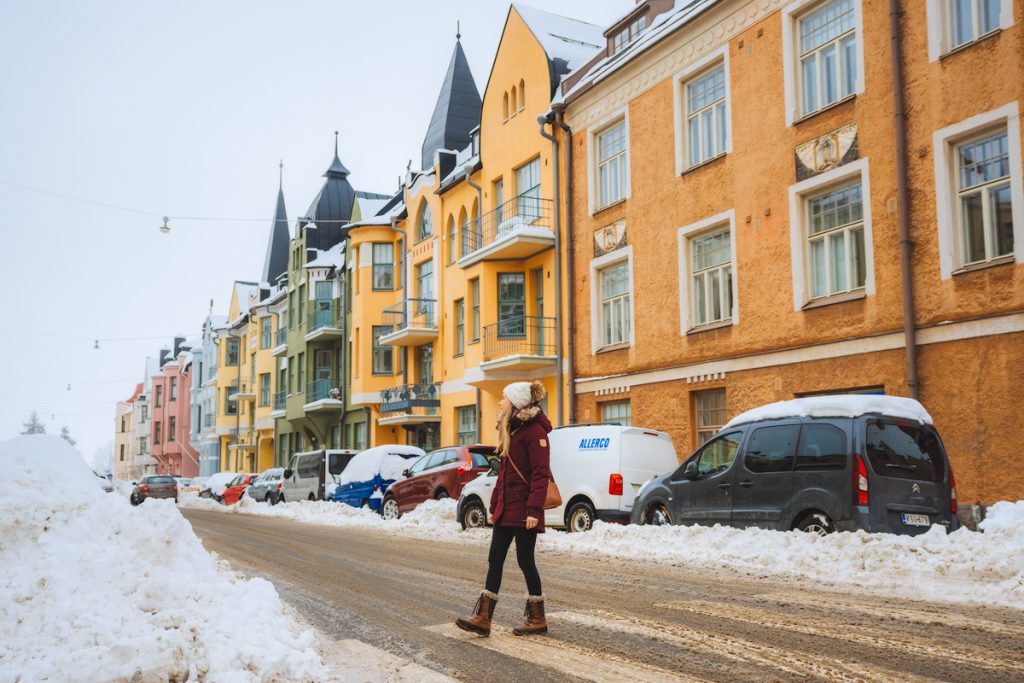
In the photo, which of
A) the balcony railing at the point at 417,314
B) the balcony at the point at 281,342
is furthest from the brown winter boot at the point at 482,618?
the balcony at the point at 281,342

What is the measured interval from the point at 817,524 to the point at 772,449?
1234 millimetres

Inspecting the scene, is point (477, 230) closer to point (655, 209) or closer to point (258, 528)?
point (655, 209)

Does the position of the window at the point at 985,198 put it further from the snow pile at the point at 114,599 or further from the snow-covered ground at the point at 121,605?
the snow pile at the point at 114,599

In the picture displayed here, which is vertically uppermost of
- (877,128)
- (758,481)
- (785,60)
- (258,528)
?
(785,60)

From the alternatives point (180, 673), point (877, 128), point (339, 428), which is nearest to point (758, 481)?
point (877, 128)

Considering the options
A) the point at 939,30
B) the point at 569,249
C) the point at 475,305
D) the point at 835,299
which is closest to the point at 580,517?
the point at 835,299

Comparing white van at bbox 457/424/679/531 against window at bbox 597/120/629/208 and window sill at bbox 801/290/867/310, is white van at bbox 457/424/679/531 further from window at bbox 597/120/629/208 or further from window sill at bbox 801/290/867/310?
window at bbox 597/120/629/208

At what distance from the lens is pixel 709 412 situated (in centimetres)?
2025

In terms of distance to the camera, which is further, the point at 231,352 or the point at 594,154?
the point at 231,352

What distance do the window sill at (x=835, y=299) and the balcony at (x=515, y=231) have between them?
9.80 m

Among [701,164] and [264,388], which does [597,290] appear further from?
[264,388]

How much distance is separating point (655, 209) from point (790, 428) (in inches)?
407

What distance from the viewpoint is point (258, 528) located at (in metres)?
21.8

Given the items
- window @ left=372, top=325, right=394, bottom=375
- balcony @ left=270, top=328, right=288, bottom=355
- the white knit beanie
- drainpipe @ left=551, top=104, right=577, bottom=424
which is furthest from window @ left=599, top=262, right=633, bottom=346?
balcony @ left=270, top=328, right=288, bottom=355
